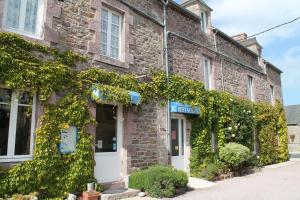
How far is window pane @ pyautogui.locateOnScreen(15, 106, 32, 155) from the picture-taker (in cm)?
657

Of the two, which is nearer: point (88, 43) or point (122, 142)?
point (88, 43)

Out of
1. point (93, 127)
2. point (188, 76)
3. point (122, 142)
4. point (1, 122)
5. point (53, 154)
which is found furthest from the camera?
point (188, 76)

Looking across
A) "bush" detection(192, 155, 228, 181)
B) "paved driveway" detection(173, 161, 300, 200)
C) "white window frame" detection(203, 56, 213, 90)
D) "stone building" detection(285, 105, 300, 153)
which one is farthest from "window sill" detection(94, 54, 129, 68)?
"stone building" detection(285, 105, 300, 153)

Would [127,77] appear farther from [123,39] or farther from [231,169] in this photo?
[231,169]

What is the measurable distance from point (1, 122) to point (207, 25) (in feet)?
33.9

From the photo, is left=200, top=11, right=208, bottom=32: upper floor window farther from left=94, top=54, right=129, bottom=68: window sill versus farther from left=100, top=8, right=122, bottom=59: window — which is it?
left=94, top=54, right=129, bottom=68: window sill

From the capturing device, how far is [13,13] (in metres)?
6.90

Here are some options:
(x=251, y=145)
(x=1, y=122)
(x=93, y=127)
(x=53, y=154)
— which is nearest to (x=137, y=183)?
(x=93, y=127)

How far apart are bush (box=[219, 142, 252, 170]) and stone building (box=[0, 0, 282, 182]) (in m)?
1.78

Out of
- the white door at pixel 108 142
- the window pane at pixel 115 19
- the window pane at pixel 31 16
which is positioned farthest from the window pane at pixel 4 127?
the window pane at pixel 115 19

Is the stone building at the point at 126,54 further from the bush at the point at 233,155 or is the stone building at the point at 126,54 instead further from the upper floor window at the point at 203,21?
the bush at the point at 233,155

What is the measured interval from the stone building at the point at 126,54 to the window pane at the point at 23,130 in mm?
22

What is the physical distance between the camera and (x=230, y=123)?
43.6ft

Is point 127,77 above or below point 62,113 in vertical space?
above
